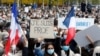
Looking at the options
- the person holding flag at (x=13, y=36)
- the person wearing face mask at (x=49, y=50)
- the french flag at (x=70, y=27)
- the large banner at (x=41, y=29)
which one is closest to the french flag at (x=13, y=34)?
the person holding flag at (x=13, y=36)

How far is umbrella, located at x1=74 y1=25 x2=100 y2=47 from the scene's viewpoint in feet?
37.3

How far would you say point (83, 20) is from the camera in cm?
1448

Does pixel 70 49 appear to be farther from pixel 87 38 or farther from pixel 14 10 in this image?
pixel 14 10

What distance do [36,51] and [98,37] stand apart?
1.44 meters

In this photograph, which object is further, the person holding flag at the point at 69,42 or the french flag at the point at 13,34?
the person holding flag at the point at 69,42

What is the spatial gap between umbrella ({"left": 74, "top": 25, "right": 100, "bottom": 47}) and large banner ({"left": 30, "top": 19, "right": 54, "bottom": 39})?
28.1 inches

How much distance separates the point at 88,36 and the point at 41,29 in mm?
1226

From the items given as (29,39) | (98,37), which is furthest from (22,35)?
(98,37)

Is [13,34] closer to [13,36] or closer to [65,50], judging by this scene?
[13,36]

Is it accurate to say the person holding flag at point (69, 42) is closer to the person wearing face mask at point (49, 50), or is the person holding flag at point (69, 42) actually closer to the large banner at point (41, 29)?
the large banner at point (41, 29)

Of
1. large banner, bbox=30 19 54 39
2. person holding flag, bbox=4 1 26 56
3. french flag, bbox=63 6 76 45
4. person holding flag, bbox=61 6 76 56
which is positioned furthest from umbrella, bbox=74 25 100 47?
person holding flag, bbox=4 1 26 56

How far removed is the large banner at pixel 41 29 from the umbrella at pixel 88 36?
2.34 feet

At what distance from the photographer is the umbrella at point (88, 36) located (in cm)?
1137

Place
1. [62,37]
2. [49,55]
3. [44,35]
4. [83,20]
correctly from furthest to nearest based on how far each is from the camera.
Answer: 1. [83,20]
2. [62,37]
3. [44,35]
4. [49,55]
